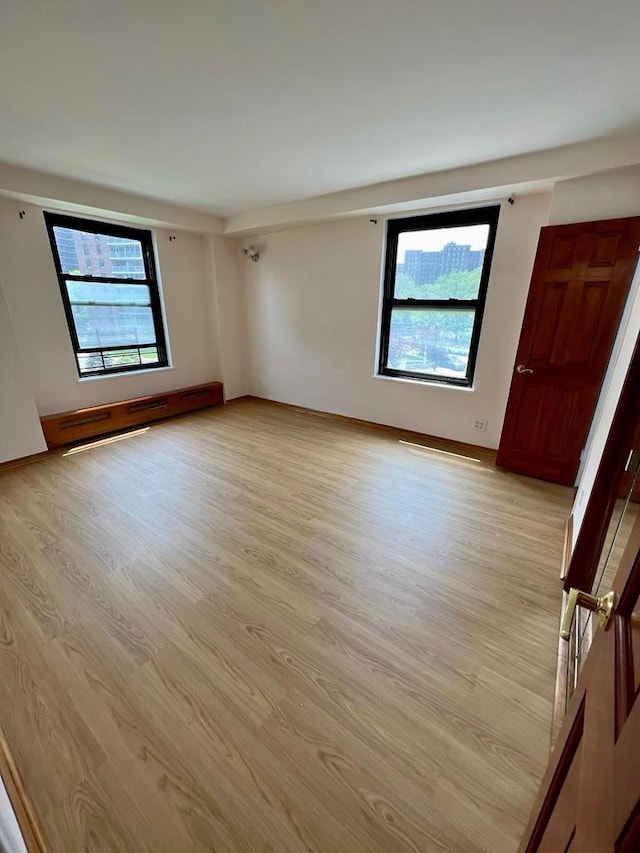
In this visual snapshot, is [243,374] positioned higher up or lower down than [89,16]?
lower down

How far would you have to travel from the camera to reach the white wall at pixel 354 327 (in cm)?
313

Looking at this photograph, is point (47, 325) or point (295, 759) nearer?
point (295, 759)

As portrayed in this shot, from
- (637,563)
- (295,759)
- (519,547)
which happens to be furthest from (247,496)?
(637,563)

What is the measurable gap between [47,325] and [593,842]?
4.59 m

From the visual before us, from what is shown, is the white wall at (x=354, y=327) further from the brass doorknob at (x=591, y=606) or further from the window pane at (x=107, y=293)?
the brass doorknob at (x=591, y=606)

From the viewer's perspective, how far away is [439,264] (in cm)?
351

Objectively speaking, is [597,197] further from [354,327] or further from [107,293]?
[107,293]

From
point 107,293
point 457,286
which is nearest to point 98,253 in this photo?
point 107,293

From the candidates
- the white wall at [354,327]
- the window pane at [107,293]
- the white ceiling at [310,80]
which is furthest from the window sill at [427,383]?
the window pane at [107,293]

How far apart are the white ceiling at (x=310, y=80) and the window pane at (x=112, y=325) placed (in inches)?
55.4

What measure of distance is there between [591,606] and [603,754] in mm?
243

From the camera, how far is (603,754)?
1.55 ft

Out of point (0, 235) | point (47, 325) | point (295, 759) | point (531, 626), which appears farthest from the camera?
point (47, 325)

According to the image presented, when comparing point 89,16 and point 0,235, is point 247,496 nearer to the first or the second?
point 89,16
